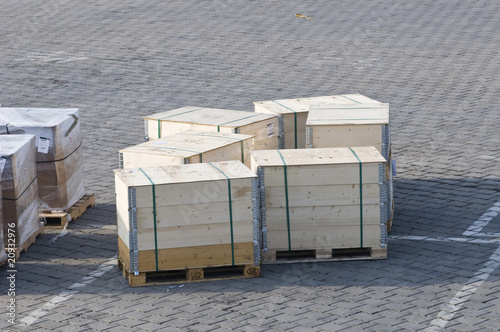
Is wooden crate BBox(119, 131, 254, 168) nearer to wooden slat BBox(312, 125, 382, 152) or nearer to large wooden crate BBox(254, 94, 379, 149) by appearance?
wooden slat BBox(312, 125, 382, 152)

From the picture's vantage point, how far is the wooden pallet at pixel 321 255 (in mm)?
9781

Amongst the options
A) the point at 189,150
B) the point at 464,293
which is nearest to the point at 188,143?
the point at 189,150

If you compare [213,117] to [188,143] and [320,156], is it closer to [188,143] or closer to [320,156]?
[188,143]

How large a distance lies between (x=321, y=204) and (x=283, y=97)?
824 centimetres

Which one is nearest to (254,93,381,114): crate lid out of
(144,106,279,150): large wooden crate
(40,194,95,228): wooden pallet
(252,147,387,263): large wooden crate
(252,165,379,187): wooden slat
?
(144,106,279,150): large wooden crate

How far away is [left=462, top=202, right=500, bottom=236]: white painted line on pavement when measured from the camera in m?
10.7

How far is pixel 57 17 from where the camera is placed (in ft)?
82.3

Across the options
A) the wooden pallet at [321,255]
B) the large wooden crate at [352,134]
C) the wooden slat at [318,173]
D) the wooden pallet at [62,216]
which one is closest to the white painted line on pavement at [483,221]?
the large wooden crate at [352,134]

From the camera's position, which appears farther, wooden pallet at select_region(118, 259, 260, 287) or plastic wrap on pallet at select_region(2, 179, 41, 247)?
plastic wrap on pallet at select_region(2, 179, 41, 247)

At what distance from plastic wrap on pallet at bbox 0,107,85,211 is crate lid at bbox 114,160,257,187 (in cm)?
176

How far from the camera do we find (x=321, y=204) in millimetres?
9711

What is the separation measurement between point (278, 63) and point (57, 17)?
7.85 metres

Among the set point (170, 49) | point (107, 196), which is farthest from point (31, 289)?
point (170, 49)

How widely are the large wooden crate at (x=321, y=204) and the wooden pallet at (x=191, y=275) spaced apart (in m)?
0.41
